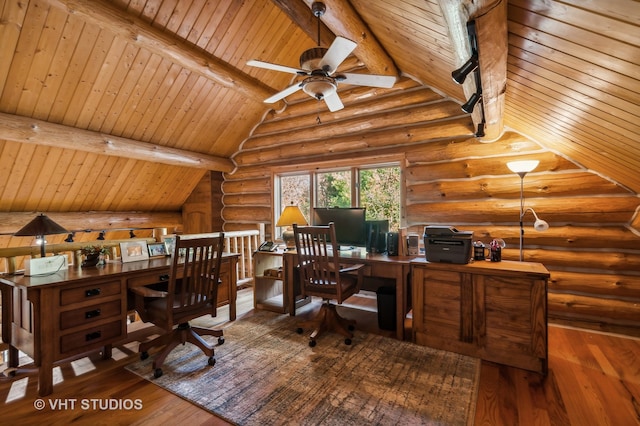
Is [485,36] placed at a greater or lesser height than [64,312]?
greater

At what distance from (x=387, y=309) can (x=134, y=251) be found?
270cm

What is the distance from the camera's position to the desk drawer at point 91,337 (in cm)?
217

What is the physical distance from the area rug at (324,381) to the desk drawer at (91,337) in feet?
1.12

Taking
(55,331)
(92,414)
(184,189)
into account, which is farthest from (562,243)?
(184,189)

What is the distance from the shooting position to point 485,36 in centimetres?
140

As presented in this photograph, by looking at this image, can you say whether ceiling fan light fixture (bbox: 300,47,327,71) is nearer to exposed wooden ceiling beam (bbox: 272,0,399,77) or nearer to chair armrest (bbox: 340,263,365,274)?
exposed wooden ceiling beam (bbox: 272,0,399,77)

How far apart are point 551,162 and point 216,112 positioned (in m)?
4.80

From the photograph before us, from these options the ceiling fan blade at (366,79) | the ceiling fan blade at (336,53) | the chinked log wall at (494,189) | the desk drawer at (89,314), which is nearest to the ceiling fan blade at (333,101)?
the ceiling fan blade at (366,79)

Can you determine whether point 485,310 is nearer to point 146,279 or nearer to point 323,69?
point 323,69

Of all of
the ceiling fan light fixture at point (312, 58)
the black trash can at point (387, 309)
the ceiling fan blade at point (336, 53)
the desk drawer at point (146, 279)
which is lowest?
the black trash can at point (387, 309)

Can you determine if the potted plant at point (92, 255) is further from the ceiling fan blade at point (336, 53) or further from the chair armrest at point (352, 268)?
the ceiling fan blade at point (336, 53)

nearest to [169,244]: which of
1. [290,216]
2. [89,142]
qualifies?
[290,216]

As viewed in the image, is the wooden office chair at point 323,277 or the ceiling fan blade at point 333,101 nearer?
the wooden office chair at point 323,277

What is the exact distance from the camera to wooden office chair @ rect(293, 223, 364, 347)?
276 cm
